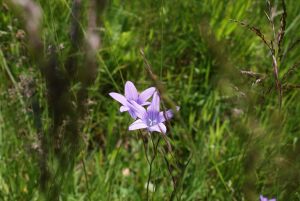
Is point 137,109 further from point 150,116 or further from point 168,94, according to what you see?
point 168,94

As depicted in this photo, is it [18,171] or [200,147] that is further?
[200,147]

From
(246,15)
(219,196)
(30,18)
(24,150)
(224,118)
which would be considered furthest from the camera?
(246,15)

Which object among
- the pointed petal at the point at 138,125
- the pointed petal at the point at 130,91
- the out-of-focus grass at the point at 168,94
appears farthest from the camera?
the out-of-focus grass at the point at 168,94

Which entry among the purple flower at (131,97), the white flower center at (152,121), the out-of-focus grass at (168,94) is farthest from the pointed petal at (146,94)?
the out-of-focus grass at (168,94)

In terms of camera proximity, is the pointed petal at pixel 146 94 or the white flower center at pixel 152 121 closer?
the white flower center at pixel 152 121

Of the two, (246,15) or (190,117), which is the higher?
(246,15)

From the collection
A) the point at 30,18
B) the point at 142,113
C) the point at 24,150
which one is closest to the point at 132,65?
the point at 24,150

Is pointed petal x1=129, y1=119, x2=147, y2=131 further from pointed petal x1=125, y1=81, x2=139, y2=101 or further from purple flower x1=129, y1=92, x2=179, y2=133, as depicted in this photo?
pointed petal x1=125, y1=81, x2=139, y2=101

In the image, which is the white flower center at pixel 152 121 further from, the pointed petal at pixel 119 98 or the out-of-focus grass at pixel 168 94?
the out-of-focus grass at pixel 168 94

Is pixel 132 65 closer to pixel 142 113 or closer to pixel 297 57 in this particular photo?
pixel 297 57
